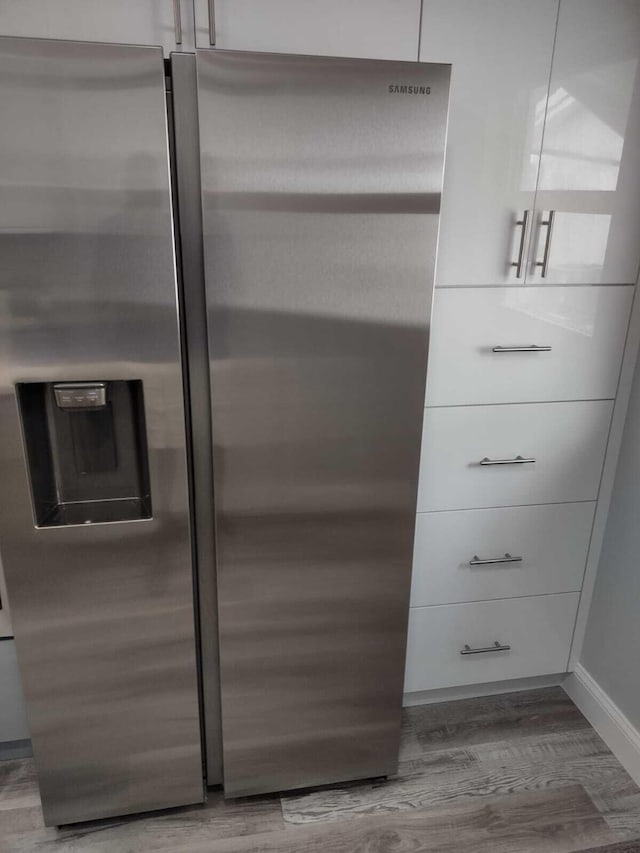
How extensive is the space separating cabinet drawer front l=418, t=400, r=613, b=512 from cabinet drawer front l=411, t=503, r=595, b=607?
0.16ft

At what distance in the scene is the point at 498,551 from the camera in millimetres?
1830

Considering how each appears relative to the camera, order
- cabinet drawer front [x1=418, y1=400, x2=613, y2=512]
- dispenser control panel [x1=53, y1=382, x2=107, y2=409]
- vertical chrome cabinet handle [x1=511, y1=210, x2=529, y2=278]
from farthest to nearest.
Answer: cabinet drawer front [x1=418, y1=400, x2=613, y2=512] → vertical chrome cabinet handle [x1=511, y1=210, x2=529, y2=278] → dispenser control panel [x1=53, y1=382, x2=107, y2=409]

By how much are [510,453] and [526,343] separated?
0.31m

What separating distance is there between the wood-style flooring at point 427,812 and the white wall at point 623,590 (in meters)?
0.21

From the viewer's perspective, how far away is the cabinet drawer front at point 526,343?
5.23 feet

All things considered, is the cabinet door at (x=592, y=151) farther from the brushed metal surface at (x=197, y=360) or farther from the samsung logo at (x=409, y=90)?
the brushed metal surface at (x=197, y=360)

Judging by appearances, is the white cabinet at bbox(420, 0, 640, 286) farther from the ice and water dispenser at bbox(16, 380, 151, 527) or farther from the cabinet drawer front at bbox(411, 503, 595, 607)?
the ice and water dispenser at bbox(16, 380, 151, 527)

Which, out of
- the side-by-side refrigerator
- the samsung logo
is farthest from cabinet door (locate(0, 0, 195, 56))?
the samsung logo

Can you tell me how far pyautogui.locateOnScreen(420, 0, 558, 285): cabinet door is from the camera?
54.3 inches

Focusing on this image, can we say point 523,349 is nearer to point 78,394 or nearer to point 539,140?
point 539,140

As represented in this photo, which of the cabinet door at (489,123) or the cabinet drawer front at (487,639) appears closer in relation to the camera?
the cabinet door at (489,123)

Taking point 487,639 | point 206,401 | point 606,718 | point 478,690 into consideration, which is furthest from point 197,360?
point 606,718

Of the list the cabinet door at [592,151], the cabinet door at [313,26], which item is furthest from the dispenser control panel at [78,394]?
the cabinet door at [592,151]

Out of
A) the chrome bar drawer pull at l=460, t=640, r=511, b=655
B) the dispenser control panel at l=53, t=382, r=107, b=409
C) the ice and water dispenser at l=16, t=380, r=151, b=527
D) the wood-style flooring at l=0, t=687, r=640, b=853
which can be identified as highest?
the dispenser control panel at l=53, t=382, r=107, b=409
